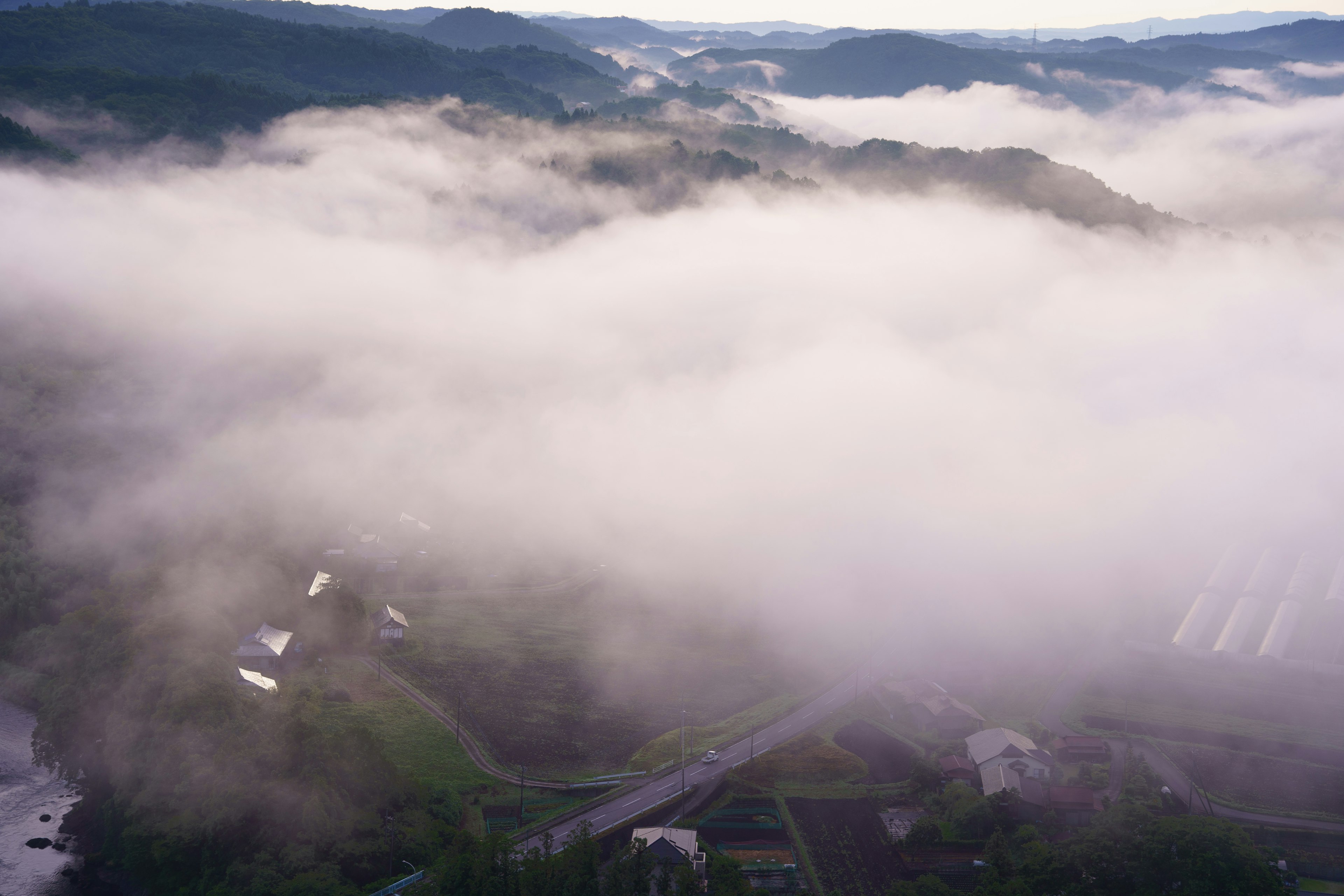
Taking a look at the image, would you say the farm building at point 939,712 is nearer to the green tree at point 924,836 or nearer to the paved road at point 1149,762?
the paved road at point 1149,762

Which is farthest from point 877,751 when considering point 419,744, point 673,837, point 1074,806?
point 419,744

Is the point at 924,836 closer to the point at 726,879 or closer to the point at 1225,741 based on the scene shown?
the point at 726,879

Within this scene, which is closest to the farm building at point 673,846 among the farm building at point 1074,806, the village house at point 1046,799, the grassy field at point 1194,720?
the village house at point 1046,799

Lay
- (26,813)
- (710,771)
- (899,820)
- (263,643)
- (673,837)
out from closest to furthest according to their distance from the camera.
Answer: (673,837), (899,820), (710,771), (26,813), (263,643)

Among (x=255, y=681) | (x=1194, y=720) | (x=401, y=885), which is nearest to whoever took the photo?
(x=401, y=885)

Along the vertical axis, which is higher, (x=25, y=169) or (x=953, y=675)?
(x=25, y=169)

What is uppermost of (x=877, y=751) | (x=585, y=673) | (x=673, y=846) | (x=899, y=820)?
(x=673, y=846)

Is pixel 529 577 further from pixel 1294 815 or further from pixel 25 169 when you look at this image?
pixel 25 169

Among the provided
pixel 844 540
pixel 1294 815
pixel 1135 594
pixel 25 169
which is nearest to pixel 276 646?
pixel 844 540
